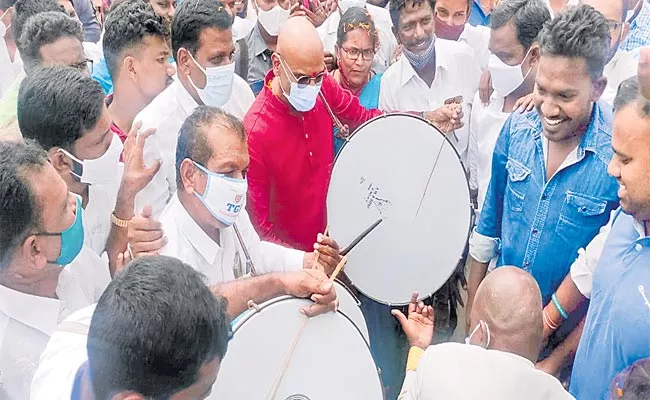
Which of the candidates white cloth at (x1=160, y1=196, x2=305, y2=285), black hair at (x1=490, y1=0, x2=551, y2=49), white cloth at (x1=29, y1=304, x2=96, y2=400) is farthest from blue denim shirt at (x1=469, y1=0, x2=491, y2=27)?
white cloth at (x1=29, y1=304, x2=96, y2=400)

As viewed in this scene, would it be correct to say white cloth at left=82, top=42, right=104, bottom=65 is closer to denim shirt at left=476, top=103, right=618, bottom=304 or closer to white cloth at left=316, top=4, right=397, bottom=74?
white cloth at left=316, top=4, right=397, bottom=74

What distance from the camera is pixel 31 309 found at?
217 centimetres

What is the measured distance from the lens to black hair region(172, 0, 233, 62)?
143 inches

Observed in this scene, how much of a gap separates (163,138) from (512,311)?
1924 mm

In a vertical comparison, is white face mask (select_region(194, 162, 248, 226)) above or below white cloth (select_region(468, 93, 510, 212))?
above

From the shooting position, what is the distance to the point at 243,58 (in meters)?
5.45

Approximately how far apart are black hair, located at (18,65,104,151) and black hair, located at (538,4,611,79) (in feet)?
5.67

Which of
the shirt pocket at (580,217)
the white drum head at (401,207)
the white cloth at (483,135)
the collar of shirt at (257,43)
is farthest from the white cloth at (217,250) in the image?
the collar of shirt at (257,43)

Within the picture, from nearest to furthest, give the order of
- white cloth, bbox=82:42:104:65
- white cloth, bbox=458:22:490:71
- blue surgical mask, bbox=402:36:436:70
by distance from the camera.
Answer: blue surgical mask, bbox=402:36:436:70 → white cloth, bbox=458:22:490:71 → white cloth, bbox=82:42:104:65

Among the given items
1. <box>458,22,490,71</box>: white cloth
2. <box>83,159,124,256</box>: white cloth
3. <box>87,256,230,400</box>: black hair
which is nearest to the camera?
<box>87,256,230,400</box>: black hair

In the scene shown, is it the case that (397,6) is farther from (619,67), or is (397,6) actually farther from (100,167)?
(100,167)

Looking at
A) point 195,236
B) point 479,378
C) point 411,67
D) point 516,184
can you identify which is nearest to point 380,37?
point 411,67

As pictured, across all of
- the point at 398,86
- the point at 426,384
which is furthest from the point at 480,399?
the point at 398,86

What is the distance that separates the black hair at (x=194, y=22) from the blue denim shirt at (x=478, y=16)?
2.74 m
